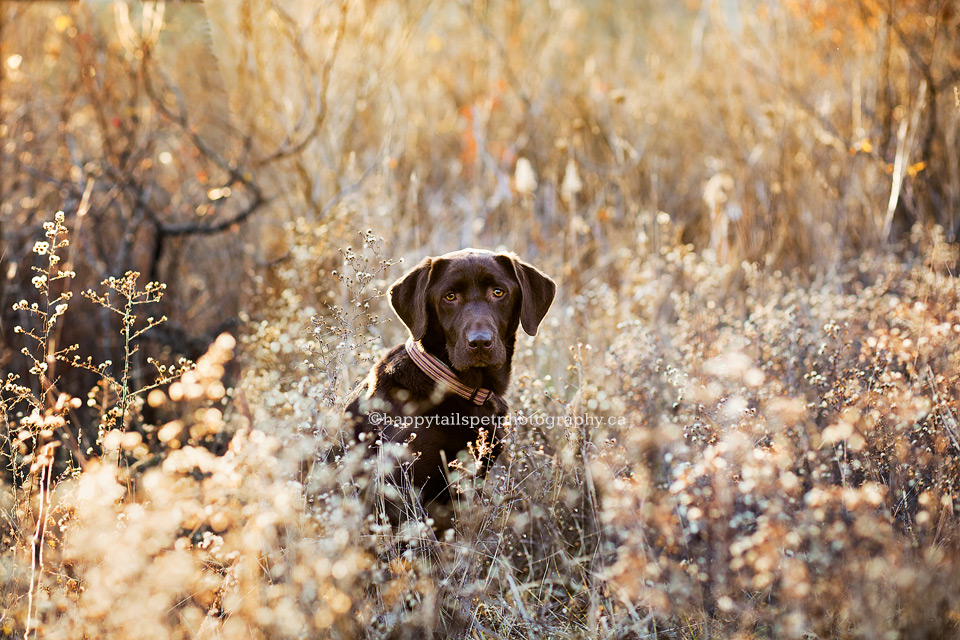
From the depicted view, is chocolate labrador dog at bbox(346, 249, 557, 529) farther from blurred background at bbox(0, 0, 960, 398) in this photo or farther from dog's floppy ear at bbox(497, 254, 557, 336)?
blurred background at bbox(0, 0, 960, 398)

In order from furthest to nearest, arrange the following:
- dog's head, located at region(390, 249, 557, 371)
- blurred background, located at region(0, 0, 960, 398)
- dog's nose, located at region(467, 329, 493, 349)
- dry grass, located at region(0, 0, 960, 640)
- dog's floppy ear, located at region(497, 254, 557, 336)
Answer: blurred background, located at region(0, 0, 960, 398) → dog's floppy ear, located at region(497, 254, 557, 336) → dog's head, located at region(390, 249, 557, 371) → dog's nose, located at region(467, 329, 493, 349) → dry grass, located at region(0, 0, 960, 640)

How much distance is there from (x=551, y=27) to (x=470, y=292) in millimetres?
5763

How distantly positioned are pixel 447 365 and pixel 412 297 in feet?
1.11

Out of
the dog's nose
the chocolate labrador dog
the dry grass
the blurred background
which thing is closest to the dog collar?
the chocolate labrador dog

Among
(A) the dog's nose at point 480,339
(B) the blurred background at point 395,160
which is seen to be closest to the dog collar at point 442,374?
(A) the dog's nose at point 480,339

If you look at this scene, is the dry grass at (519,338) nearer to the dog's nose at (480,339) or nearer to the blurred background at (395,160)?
the blurred background at (395,160)

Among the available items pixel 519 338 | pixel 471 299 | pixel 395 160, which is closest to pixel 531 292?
pixel 471 299

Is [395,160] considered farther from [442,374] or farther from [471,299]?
[442,374]

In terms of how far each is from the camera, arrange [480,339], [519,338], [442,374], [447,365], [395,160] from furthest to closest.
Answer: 1. [395,160]
2. [519,338]
3. [447,365]
4. [442,374]
5. [480,339]

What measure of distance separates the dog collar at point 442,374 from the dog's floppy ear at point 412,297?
3.3 inches

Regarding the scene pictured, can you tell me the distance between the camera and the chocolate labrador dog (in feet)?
9.39

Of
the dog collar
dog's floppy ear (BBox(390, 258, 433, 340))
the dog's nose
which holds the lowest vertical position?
the dog collar

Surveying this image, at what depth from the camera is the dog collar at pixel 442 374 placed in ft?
9.63

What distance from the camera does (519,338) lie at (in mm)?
4238
